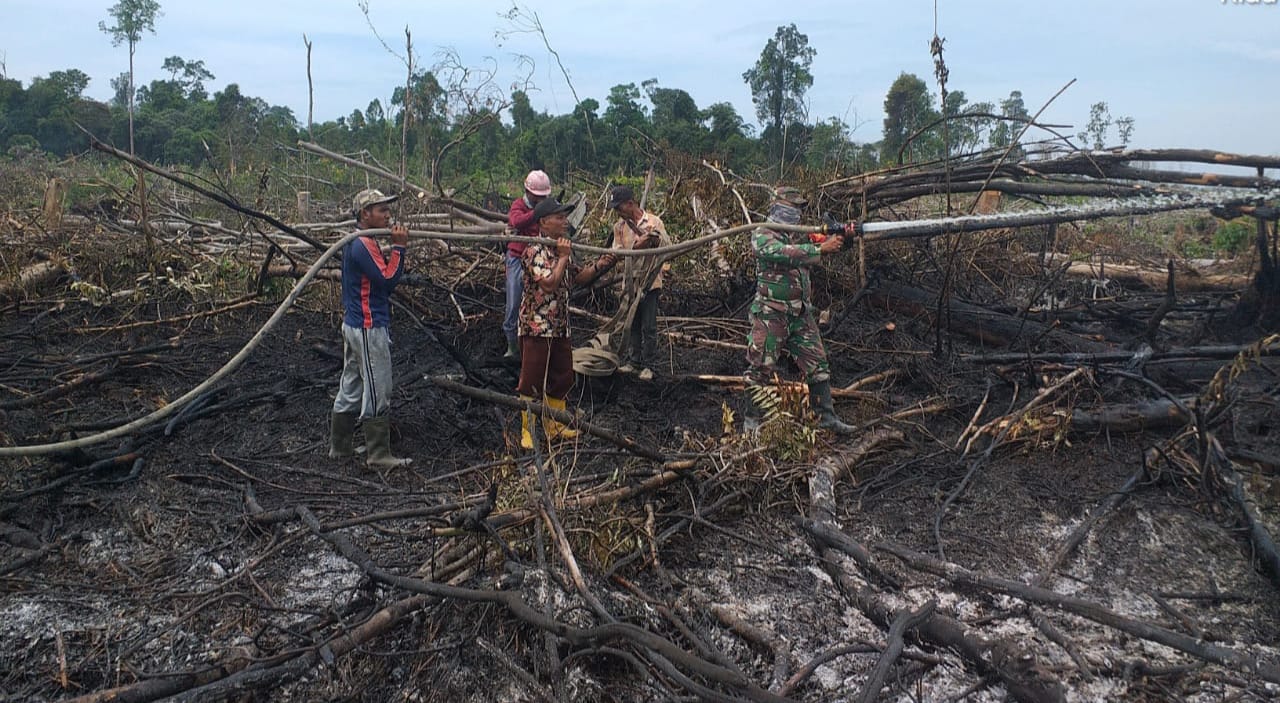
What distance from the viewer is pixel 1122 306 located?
313 inches

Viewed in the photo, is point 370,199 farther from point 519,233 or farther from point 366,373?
point 519,233

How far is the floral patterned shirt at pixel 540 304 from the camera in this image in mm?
4910

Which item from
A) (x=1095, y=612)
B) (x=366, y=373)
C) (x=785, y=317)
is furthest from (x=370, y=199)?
(x=1095, y=612)

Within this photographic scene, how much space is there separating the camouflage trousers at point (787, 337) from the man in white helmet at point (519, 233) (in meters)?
1.78

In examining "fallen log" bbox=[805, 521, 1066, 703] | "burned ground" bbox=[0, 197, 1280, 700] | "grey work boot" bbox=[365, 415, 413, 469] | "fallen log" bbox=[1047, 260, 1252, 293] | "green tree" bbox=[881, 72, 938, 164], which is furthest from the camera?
"green tree" bbox=[881, 72, 938, 164]

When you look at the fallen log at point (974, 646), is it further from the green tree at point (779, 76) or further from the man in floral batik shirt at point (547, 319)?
the green tree at point (779, 76)

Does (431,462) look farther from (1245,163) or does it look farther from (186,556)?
(1245,163)

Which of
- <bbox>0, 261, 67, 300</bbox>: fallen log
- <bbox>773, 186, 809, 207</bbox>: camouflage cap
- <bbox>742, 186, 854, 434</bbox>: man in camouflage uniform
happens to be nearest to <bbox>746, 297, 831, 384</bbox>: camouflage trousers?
<bbox>742, 186, 854, 434</bbox>: man in camouflage uniform

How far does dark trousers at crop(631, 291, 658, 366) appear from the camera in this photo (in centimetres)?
644

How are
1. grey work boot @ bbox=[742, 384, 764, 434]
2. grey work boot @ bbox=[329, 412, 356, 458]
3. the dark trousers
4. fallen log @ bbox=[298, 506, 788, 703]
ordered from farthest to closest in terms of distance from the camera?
1. the dark trousers
2. grey work boot @ bbox=[742, 384, 764, 434]
3. grey work boot @ bbox=[329, 412, 356, 458]
4. fallen log @ bbox=[298, 506, 788, 703]

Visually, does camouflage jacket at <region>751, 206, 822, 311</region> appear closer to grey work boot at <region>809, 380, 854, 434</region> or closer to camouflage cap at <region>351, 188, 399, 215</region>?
grey work boot at <region>809, 380, 854, 434</region>

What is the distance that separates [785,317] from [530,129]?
14344mm

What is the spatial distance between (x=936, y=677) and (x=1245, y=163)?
12.9 feet

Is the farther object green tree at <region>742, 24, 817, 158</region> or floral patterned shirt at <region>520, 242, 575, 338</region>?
green tree at <region>742, 24, 817, 158</region>
